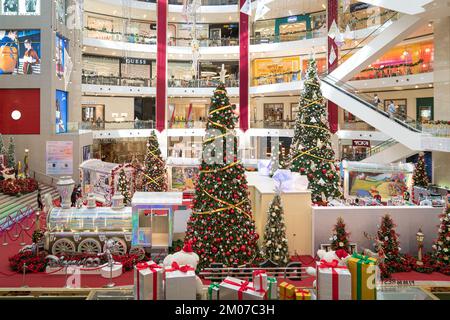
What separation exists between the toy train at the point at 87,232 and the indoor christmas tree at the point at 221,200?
206 centimetres

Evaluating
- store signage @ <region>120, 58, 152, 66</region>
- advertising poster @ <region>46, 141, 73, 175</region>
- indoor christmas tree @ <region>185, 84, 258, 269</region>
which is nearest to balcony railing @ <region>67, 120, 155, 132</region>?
advertising poster @ <region>46, 141, 73, 175</region>

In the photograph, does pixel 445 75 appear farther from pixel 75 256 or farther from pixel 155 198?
pixel 75 256

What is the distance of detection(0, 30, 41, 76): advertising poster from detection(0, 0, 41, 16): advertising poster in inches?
32.4

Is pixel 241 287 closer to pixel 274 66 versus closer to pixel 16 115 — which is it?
pixel 16 115

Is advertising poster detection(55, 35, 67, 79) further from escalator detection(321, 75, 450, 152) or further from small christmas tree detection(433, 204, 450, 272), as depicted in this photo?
small christmas tree detection(433, 204, 450, 272)

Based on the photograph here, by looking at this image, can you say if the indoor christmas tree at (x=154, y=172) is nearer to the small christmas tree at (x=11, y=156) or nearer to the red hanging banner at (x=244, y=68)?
the small christmas tree at (x=11, y=156)

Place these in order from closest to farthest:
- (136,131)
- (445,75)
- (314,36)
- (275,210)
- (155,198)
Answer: (275,210)
(155,198)
(445,75)
(314,36)
(136,131)

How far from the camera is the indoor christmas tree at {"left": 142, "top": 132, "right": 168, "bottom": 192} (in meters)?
15.8

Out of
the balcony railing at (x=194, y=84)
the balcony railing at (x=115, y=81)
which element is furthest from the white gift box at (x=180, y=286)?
the balcony railing at (x=194, y=84)

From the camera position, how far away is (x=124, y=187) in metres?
14.1

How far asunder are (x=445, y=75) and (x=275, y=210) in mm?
10930

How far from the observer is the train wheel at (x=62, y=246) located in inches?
396

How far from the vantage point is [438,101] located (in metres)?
16.9
